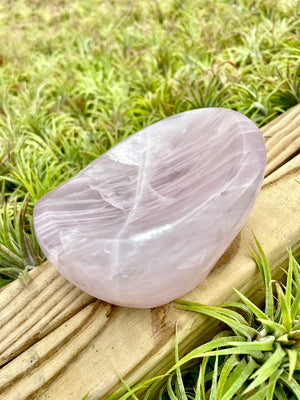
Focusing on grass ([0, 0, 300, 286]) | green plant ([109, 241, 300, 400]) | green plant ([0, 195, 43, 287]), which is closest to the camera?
green plant ([109, 241, 300, 400])

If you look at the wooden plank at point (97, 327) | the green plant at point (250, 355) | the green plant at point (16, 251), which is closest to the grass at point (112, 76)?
A: the green plant at point (16, 251)

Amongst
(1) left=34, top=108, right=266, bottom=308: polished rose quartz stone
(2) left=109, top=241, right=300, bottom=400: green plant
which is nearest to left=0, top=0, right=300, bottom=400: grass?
(2) left=109, top=241, right=300, bottom=400: green plant

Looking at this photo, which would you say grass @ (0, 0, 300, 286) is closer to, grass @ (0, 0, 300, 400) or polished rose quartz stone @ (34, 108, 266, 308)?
grass @ (0, 0, 300, 400)

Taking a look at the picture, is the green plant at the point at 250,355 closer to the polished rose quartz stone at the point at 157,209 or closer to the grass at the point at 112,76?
the polished rose quartz stone at the point at 157,209

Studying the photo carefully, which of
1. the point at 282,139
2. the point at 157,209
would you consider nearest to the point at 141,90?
the point at 282,139

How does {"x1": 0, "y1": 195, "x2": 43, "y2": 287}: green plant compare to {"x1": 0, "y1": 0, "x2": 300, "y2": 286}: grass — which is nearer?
{"x1": 0, "y1": 195, "x2": 43, "y2": 287}: green plant

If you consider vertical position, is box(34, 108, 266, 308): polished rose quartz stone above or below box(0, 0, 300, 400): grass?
above

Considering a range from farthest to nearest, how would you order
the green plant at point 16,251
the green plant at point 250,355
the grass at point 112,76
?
the grass at point 112,76, the green plant at point 16,251, the green plant at point 250,355
